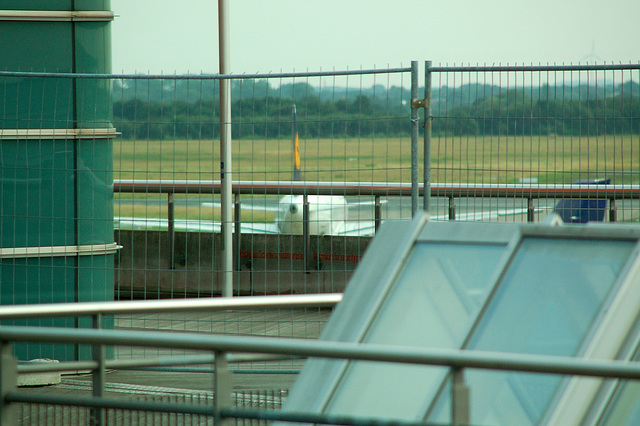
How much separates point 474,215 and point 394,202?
687 millimetres

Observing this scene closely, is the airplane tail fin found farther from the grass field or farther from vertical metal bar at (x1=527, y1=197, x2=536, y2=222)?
vertical metal bar at (x1=527, y1=197, x2=536, y2=222)

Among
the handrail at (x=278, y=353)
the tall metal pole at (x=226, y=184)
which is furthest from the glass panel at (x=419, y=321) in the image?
the tall metal pole at (x=226, y=184)

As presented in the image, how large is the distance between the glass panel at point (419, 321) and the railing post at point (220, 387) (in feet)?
1.89

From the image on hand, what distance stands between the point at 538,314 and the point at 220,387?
1132 millimetres

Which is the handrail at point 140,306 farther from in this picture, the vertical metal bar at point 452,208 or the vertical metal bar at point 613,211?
the vertical metal bar at point 613,211

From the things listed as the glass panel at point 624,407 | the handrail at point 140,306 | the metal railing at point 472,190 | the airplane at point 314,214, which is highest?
the metal railing at point 472,190

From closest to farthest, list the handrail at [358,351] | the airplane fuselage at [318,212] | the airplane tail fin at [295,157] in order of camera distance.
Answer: the handrail at [358,351]
the airplane tail fin at [295,157]
the airplane fuselage at [318,212]

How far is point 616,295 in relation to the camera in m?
2.55

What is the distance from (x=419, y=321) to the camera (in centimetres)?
296

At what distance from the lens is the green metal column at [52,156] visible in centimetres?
678

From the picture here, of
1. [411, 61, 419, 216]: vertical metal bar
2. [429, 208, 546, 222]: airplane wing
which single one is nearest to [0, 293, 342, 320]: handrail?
[411, 61, 419, 216]: vertical metal bar

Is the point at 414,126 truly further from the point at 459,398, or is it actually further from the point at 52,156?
the point at 459,398

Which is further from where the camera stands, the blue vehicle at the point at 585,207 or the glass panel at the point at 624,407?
the blue vehicle at the point at 585,207

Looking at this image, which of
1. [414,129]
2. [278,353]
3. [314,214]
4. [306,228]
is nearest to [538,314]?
[278,353]
